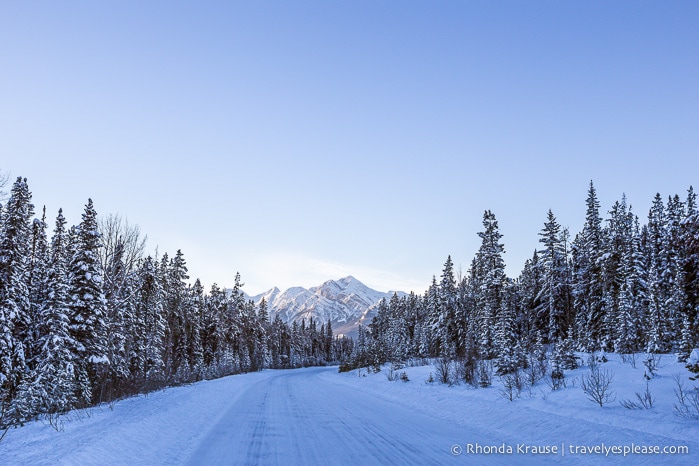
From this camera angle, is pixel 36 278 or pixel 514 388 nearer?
pixel 514 388

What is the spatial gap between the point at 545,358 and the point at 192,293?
44.4 meters

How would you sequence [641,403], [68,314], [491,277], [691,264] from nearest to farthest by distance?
1. [641,403]
2. [691,264]
3. [68,314]
4. [491,277]

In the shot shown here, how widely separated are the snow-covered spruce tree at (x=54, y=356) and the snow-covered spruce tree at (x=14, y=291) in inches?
31.7

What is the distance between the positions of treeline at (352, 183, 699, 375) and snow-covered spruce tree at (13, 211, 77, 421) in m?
17.5

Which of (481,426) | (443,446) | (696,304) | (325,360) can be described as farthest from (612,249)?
(325,360)

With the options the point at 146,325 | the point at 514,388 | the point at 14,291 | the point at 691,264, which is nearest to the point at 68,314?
the point at 14,291

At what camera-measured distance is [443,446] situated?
8.73 m

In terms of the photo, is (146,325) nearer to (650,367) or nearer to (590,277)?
(650,367)

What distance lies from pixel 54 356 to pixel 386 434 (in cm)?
1958

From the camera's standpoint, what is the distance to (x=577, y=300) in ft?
146

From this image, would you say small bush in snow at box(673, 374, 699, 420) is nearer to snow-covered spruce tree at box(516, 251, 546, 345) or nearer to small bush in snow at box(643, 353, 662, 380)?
small bush in snow at box(643, 353, 662, 380)

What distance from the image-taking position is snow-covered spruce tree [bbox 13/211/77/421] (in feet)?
52.3

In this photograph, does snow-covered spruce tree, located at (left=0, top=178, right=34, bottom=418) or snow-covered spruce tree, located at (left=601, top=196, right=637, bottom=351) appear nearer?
snow-covered spruce tree, located at (left=0, top=178, right=34, bottom=418)

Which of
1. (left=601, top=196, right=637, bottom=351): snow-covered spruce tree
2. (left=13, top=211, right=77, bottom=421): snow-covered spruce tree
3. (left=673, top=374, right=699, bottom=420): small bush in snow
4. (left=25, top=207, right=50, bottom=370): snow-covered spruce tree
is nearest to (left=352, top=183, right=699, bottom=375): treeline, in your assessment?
(left=601, top=196, right=637, bottom=351): snow-covered spruce tree
